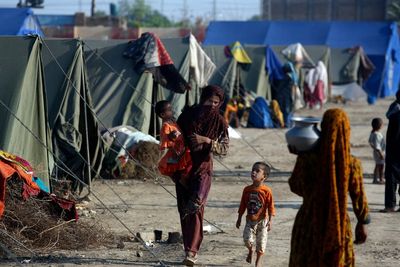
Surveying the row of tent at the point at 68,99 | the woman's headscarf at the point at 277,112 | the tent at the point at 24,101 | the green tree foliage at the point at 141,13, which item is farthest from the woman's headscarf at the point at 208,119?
the green tree foliage at the point at 141,13

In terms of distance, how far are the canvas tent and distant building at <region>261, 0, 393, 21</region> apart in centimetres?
4925

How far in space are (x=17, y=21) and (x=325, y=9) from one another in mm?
40636

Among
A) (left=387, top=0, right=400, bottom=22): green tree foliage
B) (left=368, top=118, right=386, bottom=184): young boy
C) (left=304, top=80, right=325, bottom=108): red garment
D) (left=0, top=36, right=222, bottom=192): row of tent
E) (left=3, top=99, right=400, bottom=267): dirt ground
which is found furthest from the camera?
(left=387, top=0, right=400, bottom=22): green tree foliage

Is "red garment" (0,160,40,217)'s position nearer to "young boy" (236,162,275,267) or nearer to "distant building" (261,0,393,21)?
"young boy" (236,162,275,267)

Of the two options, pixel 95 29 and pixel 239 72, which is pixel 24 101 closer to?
pixel 239 72

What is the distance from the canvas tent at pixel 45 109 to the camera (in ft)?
34.4

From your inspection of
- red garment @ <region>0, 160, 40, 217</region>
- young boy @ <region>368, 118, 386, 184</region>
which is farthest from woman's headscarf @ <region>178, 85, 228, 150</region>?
young boy @ <region>368, 118, 386, 184</region>

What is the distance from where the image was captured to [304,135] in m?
5.96

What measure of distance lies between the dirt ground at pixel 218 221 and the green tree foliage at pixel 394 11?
42.4 meters

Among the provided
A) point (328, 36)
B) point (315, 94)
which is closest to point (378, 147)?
point (315, 94)

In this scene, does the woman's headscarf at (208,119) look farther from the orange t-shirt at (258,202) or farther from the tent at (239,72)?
the tent at (239,72)

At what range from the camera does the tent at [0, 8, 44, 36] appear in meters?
24.8

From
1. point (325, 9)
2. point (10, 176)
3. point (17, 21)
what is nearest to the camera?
point (10, 176)

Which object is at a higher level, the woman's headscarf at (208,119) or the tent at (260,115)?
the woman's headscarf at (208,119)
